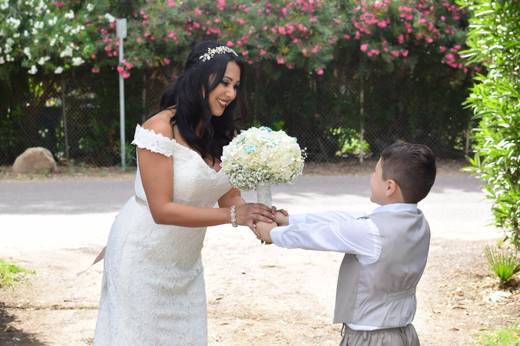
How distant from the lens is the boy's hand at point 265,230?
3.50 meters

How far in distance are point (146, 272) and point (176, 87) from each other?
78 cm

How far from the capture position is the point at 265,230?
138 inches

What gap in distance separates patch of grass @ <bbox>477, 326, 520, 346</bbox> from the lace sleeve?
2.78m

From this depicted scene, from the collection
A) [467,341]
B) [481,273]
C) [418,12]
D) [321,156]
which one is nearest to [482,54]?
[481,273]

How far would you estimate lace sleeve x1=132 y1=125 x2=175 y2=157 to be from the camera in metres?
3.57

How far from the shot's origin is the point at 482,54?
6.78 meters

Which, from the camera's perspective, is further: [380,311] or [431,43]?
[431,43]

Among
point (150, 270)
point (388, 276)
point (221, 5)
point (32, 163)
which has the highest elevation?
point (221, 5)

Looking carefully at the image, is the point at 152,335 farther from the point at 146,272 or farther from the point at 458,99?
the point at 458,99


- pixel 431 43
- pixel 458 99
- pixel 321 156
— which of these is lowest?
pixel 321 156

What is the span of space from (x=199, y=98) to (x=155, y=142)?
255 mm

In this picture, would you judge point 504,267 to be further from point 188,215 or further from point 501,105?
point 188,215

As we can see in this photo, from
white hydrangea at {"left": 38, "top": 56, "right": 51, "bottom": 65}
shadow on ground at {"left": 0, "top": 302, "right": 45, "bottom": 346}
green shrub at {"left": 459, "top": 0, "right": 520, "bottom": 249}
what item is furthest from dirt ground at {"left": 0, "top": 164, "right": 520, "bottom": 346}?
white hydrangea at {"left": 38, "top": 56, "right": 51, "bottom": 65}

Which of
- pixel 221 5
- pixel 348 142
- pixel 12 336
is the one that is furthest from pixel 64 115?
pixel 12 336
